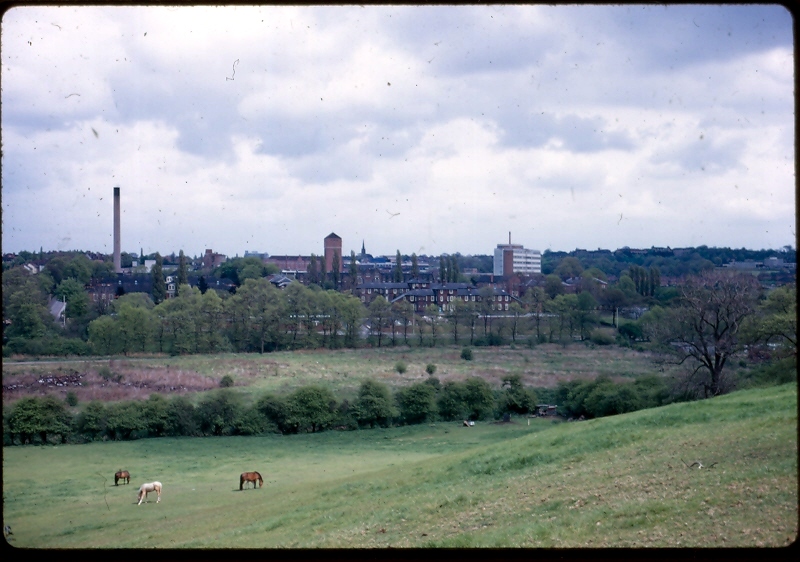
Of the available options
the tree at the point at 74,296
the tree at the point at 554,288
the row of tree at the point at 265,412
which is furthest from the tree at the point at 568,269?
the tree at the point at 74,296

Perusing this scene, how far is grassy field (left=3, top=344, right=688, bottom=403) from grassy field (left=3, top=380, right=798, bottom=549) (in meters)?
5.91

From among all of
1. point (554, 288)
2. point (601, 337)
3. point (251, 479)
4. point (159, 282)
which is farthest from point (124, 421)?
point (601, 337)

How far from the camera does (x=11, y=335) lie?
68.6 feet

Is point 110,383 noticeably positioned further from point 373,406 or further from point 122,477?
point 122,477

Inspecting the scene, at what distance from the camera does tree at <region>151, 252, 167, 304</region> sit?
29.4 meters

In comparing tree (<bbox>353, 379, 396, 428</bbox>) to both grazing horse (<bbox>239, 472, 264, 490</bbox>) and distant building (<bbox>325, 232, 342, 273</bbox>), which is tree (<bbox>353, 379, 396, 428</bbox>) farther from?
grazing horse (<bbox>239, 472, 264, 490</bbox>)

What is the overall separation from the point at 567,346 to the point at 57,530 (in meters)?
22.3

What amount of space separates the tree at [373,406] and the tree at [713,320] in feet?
28.6

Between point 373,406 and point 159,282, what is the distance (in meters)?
12.8

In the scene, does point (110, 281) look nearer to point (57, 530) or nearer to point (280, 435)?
point (280, 435)

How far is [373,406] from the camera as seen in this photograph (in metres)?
22.5
